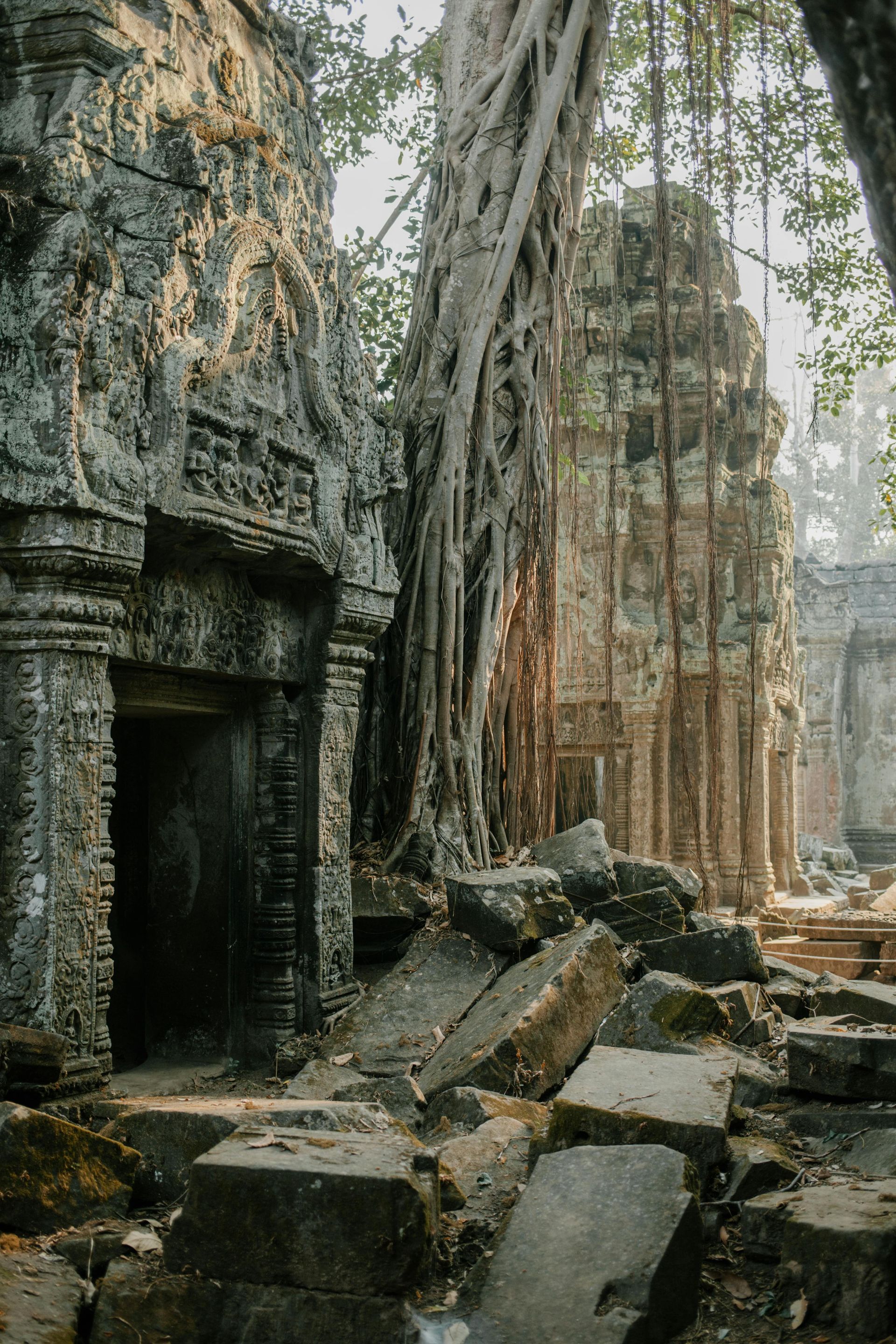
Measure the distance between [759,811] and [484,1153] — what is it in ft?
35.2

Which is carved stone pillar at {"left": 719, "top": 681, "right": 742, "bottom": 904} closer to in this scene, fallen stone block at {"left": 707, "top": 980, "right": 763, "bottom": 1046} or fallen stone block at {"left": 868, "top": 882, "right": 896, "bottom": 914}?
fallen stone block at {"left": 868, "top": 882, "right": 896, "bottom": 914}

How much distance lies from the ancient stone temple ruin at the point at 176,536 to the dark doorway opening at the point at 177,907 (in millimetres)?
11

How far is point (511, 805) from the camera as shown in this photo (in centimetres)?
609

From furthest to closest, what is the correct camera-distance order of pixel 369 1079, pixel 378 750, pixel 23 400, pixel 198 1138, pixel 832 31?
pixel 378 750
pixel 369 1079
pixel 23 400
pixel 198 1138
pixel 832 31

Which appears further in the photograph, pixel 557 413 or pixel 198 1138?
pixel 557 413

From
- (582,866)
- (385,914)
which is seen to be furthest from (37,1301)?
(582,866)

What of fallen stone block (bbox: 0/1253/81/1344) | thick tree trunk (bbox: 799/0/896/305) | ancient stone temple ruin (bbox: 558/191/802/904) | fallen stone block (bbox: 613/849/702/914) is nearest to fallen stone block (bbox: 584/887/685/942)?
fallen stone block (bbox: 613/849/702/914)

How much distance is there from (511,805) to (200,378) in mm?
2900

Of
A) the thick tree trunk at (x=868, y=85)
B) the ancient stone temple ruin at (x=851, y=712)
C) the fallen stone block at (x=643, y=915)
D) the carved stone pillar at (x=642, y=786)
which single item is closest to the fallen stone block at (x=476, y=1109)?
the fallen stone block at (x=643, y=915)

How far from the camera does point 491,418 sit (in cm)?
587

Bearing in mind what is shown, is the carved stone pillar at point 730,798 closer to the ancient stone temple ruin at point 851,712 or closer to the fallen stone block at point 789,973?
the fallen stone block at point 789,973

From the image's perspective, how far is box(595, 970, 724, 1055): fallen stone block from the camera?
387cm

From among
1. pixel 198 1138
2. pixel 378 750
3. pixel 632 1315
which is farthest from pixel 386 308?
pixel 632 1315

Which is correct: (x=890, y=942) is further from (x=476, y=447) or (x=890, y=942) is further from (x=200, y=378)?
(x=200, y=378)
